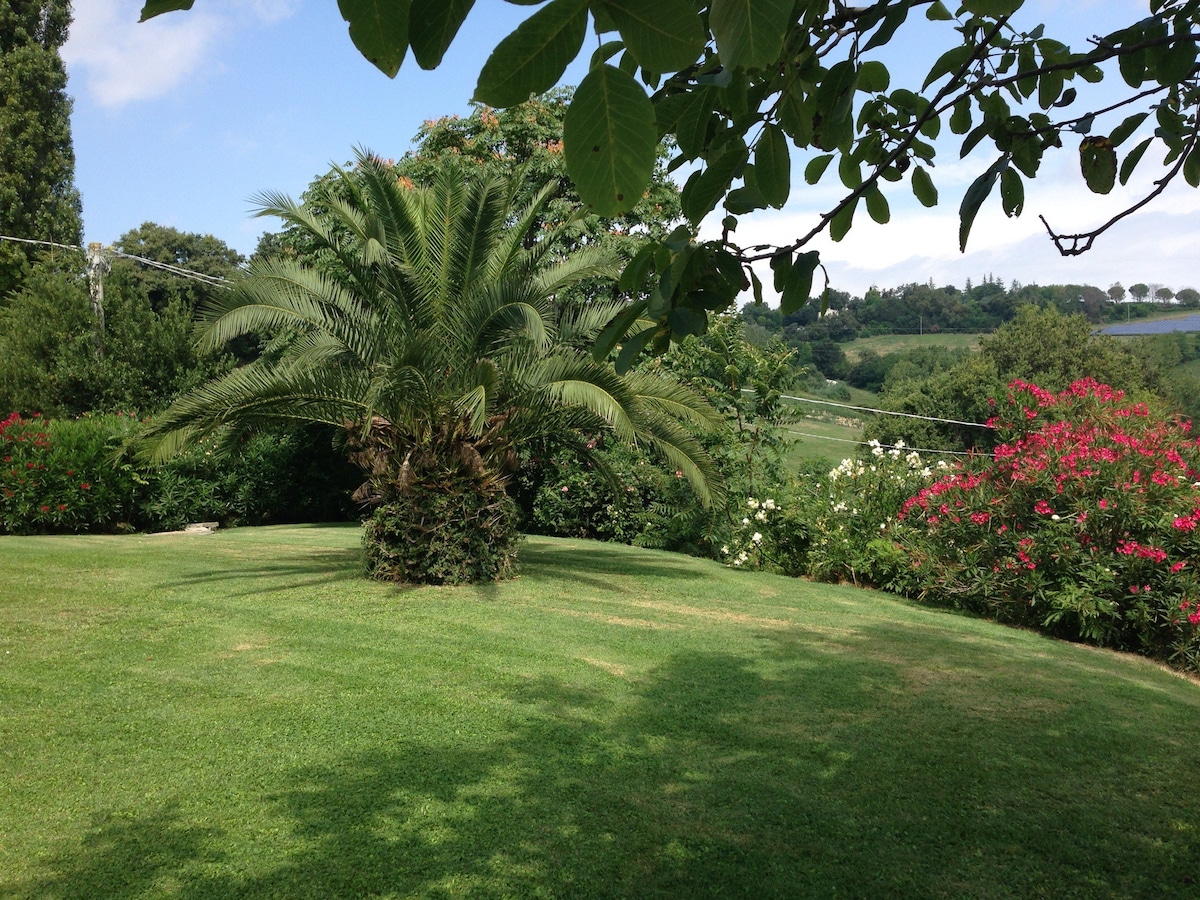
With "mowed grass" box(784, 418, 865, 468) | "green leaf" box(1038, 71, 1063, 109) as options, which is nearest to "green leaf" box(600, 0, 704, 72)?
"green leaf" box(1038, 71, 1063, 109)

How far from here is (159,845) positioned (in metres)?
3.48

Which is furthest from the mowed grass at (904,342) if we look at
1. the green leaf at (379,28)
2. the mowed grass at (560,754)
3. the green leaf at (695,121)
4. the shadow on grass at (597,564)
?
the green leaf at (379,28)

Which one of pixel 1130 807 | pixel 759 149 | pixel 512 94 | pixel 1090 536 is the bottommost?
pixel 1130 807

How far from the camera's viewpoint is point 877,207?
9.32 ft

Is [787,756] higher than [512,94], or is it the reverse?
[512,94]

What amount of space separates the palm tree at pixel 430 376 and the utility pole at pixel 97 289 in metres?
12.0

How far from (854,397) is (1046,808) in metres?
54.4

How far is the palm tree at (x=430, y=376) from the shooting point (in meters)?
8.57

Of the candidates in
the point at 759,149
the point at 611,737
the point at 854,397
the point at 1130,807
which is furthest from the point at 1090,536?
the point at 854,397

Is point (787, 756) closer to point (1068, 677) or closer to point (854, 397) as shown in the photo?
point (1068, 677)

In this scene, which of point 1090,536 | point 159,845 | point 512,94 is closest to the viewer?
point 512,94

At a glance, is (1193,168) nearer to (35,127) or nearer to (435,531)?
(435,531)

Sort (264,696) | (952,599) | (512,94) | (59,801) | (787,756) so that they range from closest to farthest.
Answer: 1. (512,94)
2. (59,801)
3. (787,756)
4. (264,696)
5. (952,599)

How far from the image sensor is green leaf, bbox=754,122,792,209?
77.5 inches
